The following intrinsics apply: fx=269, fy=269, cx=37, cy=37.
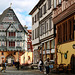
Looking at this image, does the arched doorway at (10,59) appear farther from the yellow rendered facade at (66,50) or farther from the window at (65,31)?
the window at (65,31)

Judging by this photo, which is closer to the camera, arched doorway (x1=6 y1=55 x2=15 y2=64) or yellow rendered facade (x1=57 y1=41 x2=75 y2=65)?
yellow rendered facade (x1=57 y1=41 x2=75 y2=65)

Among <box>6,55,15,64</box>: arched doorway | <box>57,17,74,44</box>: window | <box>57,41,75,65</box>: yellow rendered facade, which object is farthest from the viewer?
<box>6,55,15,64</box>: arched doorway

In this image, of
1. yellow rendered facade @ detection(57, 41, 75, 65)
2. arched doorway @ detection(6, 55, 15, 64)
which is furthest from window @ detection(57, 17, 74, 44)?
arched doorway @ detection(6, 55, 15, 64)

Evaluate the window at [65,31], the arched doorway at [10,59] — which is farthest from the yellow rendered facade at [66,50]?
the arched doorway at [10,59]

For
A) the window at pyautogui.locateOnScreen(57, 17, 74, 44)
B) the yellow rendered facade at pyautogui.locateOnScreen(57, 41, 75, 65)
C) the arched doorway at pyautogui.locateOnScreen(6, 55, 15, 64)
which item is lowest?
the arched doorway at pyautogui.locateOnScreen(6, 55, 15, 64)

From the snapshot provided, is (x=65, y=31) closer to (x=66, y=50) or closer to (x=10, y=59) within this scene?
(x=66, y=50)

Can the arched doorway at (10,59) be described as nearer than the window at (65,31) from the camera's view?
No

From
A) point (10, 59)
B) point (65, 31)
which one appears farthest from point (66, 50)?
point (10, 59)

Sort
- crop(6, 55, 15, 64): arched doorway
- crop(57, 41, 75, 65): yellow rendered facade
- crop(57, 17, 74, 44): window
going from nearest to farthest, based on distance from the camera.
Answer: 1. crop(57, 41, 75, 65): yellow rendered facade
2. crop(57, 17, 74, 44): window
3. crop(6, 55, 15, 64): arched doorway

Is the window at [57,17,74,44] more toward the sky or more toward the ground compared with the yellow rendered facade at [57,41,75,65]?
more toward the sky

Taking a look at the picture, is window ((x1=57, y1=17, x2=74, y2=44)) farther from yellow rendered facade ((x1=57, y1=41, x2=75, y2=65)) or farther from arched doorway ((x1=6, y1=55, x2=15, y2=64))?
arched doorway ((x1=6, y1=55, x2=15, y2=64))

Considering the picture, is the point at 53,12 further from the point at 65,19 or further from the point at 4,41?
the point at 4,41

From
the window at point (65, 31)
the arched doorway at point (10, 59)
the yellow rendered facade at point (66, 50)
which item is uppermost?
the window at point (65, 31)

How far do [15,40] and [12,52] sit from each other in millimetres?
3720
